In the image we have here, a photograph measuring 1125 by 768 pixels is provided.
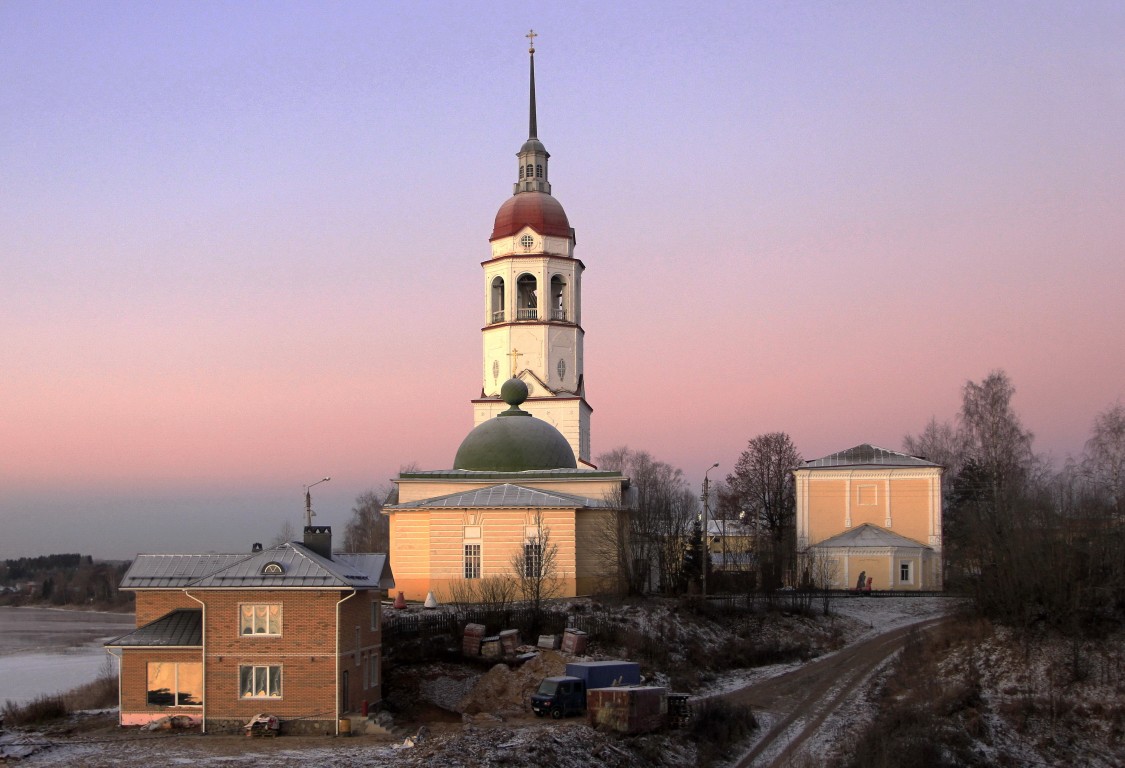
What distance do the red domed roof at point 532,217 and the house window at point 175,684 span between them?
3838 centimetres

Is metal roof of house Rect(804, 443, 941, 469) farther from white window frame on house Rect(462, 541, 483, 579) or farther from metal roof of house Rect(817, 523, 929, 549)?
white window frame on house Rect(462, 541, 483, 579)

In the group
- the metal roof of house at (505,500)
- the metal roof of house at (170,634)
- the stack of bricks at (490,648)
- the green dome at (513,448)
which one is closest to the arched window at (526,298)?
the green dome at (513,448)

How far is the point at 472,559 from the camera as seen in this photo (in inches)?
1695

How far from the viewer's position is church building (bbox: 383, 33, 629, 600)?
140ft

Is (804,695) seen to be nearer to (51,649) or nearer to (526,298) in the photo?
(526,298)

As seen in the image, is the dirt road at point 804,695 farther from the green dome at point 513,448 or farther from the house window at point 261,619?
the green dome at point 513,448

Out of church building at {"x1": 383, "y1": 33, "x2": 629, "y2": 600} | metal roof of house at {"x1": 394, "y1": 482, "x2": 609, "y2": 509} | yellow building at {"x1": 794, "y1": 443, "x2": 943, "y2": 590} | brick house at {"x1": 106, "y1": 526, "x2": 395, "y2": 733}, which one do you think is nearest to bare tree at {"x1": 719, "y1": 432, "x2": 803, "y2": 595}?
yellow building at {"x1": 794, "y1": 443, "x2": 943, "y2": 590}

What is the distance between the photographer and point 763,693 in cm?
3338

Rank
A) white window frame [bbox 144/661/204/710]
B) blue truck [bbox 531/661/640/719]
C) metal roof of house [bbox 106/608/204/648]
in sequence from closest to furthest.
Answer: white window frame [bbox 144/661/204/710], metal roof of house [bbox 106/608/204/648], blue truck [bbox 531/661/640/719]

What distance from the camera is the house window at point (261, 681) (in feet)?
87.6

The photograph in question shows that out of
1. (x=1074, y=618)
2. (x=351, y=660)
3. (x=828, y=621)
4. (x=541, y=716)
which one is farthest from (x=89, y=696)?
(x=1074, y=618)

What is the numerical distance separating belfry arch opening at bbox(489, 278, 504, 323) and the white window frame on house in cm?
2140

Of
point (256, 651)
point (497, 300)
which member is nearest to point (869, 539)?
point (497, 300)

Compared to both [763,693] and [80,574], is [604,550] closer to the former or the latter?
[763,693]
